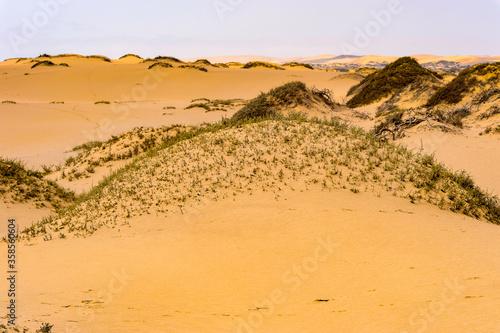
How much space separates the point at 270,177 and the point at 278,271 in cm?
321

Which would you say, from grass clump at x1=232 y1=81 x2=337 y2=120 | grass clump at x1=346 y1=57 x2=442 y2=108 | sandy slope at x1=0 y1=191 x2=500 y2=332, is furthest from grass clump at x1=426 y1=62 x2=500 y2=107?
sandy slope at x1=0 y1=191 x2=500 y2=332

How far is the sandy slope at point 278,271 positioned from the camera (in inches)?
131

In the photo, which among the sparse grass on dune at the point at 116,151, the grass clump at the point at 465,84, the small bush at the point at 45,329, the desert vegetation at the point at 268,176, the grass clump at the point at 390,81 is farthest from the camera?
the grass clump at the point at 390,81

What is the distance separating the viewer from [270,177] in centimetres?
744

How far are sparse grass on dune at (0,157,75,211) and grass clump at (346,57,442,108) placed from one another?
23485 millimetres

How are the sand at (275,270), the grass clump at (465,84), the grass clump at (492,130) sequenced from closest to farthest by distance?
1. the sand at (275,270)
2. the grass clump at (492,130)
3. the grass clump at (465,84)

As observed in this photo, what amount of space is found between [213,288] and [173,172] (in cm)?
442

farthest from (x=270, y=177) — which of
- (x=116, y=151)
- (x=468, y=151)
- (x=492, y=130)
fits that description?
(x=492, y=130)

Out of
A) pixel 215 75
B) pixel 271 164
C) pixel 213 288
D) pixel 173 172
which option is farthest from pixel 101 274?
pixel 215 75

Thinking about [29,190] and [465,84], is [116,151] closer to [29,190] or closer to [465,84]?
[29,190]

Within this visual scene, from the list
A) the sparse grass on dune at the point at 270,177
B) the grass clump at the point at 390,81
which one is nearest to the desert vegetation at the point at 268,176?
the sparse grass on dune at the point at 270,177

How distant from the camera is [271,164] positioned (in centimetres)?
782

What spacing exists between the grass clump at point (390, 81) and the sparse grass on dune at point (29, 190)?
77.1 feet

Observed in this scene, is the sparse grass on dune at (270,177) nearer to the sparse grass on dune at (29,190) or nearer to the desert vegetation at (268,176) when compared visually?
the desert vegetation at (268,176)
